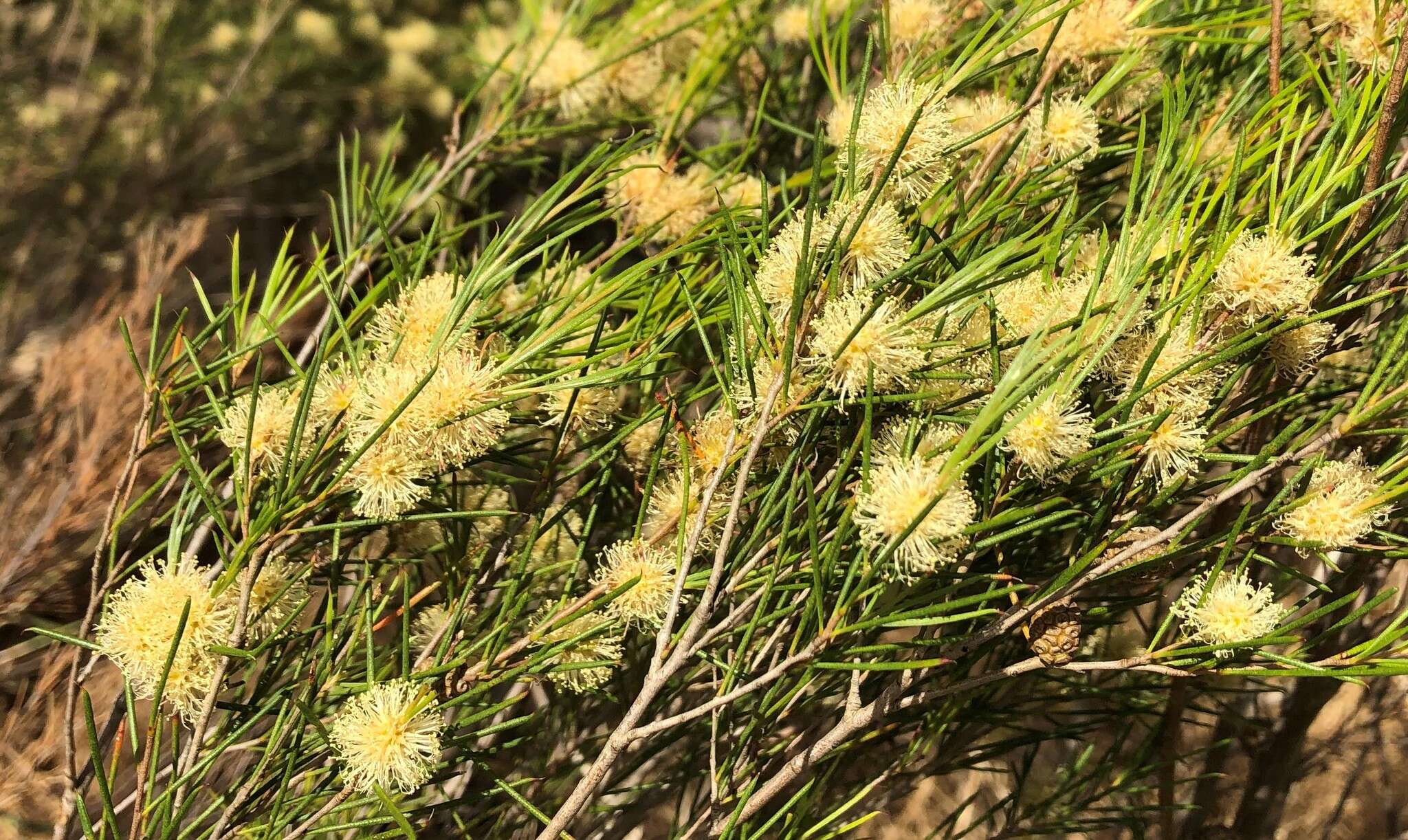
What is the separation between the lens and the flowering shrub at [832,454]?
0.29m

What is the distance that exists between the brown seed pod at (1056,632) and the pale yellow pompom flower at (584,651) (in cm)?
14

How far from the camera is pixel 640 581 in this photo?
326mm

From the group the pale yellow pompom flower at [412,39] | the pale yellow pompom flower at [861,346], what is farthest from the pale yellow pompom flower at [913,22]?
the pale yellow pompom flower at [412,39]

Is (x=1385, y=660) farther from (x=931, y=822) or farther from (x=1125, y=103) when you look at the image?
(x=931, y=822)

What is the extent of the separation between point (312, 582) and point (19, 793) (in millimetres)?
190

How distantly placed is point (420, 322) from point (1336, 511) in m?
0.31

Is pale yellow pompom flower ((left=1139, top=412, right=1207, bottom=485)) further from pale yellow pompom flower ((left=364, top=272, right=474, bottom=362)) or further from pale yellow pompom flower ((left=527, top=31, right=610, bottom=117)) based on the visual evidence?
pale yellow pompom flower ((left=527, top=31, right=610, bottom=117))

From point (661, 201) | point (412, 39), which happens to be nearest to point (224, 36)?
point (412, 39)

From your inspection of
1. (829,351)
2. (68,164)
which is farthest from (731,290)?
(68,164)

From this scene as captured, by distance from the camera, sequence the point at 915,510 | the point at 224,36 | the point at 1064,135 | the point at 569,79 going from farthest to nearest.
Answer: the point at 224,36 < the point at 569,79 < the point at 1064,135 < the point at 915,510

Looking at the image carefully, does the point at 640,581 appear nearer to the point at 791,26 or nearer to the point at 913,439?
the point at 913,439

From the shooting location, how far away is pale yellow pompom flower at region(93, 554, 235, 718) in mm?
323

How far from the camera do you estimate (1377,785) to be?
0.84 m

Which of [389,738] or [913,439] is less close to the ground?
[913,439]
